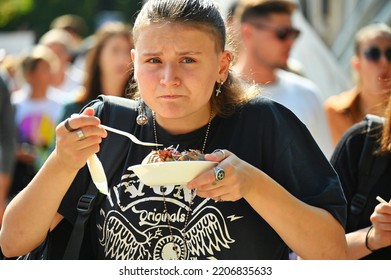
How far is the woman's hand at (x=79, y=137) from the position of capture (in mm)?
2592

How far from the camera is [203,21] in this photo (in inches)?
108

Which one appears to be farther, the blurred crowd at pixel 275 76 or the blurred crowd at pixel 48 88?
the blurred crowd at pixel 48 88

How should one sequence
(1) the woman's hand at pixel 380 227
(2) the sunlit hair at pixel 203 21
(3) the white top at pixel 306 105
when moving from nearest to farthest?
(2) the sunlit hair at pixel 203 21 < (1) the woman's hand at pixel 380 227 < (3) the white top at pixel 306 105

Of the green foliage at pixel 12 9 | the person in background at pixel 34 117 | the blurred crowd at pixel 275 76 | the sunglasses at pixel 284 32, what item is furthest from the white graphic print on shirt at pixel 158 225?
the green foliage at pixel 12 9

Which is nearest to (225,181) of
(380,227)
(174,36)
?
(174,36)

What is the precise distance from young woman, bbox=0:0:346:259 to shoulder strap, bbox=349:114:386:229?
20.3 inches

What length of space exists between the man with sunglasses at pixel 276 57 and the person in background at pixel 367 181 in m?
2.24

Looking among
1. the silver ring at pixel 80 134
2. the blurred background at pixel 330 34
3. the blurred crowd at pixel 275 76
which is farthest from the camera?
the blurred background at pixel 330 34

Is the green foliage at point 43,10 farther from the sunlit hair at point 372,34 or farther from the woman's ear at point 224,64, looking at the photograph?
the woman's ear at point 224,64

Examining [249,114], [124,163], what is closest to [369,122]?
[249,114]

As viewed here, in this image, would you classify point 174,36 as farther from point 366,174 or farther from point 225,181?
point 366,174

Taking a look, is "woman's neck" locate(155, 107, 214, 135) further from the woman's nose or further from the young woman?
the woman's nose

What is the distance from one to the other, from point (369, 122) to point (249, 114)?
2.38ft
